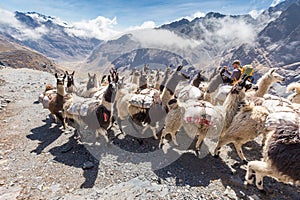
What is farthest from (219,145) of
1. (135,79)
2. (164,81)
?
(135,79)

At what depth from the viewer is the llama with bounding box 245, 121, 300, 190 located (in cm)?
499

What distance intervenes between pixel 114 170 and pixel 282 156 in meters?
4.32

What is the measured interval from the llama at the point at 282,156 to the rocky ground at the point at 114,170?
2.62 feet

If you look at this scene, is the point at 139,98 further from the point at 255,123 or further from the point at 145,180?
the point at 255,123

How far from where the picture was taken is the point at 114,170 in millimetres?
6617

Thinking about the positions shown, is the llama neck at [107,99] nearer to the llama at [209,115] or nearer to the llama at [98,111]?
the llama at [98,111]

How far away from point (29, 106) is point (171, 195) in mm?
10638

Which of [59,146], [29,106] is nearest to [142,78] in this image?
[59,146]

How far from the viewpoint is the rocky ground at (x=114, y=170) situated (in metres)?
5.71

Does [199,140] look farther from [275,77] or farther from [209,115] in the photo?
[275,77]

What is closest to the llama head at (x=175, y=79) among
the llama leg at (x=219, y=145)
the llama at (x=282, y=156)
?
the llama leg at (x=219, y=145)

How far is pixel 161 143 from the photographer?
25.7ft

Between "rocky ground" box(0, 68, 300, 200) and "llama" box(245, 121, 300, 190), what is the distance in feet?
2.62

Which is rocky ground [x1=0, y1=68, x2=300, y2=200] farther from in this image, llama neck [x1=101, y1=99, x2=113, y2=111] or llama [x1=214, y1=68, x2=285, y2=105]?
llama [x1=214, y1=68, x2=285, y2=105]
